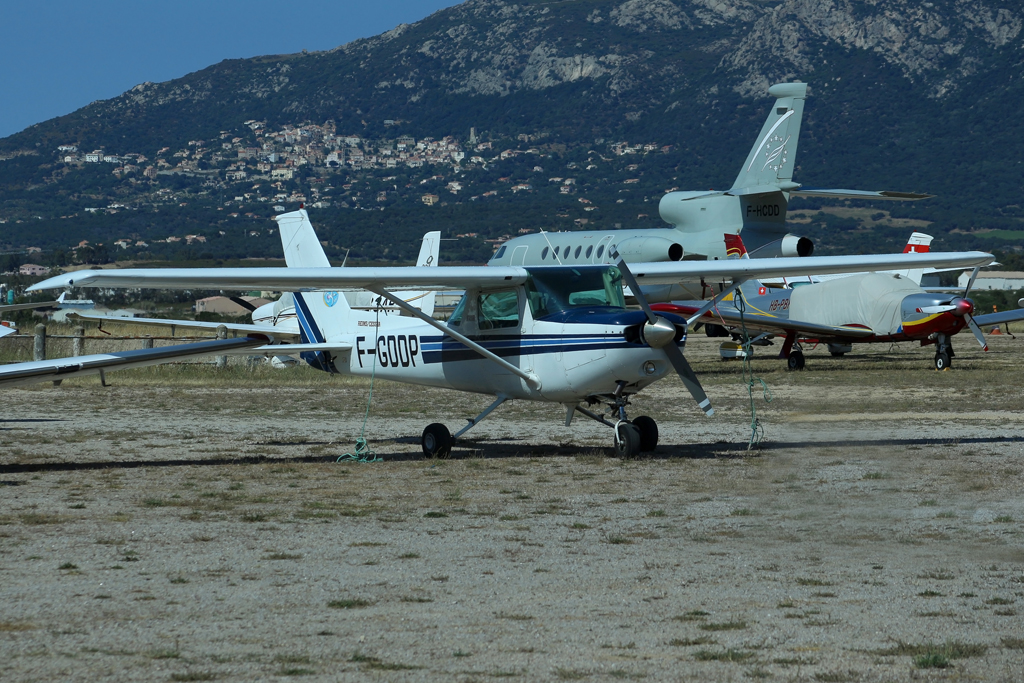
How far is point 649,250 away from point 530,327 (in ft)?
63.0

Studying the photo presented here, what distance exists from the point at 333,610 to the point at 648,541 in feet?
8.49

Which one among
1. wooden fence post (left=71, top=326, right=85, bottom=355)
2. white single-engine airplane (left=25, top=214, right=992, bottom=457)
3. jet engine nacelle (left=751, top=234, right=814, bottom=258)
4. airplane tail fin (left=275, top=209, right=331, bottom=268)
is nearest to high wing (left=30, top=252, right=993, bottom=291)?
white single-engine airplane (left=25, top=214, right=992, bottom=457)

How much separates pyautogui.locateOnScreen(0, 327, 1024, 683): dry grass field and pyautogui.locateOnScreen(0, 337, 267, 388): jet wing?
94 centimetres

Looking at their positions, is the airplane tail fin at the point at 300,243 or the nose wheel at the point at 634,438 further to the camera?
the airplane tail fin at the point at 300,243

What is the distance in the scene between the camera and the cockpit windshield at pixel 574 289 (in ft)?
41.4

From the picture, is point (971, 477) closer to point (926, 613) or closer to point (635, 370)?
point (635, 370)

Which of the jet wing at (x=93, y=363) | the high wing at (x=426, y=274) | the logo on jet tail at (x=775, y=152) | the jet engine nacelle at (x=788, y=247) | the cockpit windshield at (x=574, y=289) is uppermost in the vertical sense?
the logo on jet tail at (x=775, y=152)

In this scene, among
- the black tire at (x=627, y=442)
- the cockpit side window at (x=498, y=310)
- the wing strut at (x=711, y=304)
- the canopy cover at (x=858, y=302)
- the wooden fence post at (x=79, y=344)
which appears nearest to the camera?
the wing strut at (x=711, y=304)

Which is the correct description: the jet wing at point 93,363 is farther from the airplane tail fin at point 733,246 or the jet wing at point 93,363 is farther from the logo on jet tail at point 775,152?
the logo on jet tail at point 775,152

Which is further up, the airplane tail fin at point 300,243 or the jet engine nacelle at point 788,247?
the jet engine nacelle at point 788,247

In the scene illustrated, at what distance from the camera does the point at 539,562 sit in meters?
6.92

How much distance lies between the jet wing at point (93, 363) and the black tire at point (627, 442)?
188 inches

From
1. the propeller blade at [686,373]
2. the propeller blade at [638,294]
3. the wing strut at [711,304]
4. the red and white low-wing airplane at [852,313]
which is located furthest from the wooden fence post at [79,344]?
the propeller blade at [686,373]

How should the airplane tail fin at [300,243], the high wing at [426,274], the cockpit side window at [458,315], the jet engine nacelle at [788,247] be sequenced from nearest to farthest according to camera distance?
1. the high wing at [426,274]
2. the cockpit side window at [458,315]
3. the airplane tail fin at [300,243]
4. the jet engine nacelle at [788,247]
